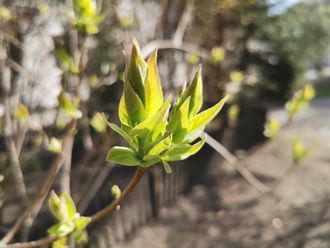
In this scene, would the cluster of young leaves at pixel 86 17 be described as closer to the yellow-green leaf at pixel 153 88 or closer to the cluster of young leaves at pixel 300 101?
the yellow-green leaf at pixel 153 88

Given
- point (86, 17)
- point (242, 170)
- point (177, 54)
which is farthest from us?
point (177, 54)

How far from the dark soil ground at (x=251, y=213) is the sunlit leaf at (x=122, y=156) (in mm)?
2444

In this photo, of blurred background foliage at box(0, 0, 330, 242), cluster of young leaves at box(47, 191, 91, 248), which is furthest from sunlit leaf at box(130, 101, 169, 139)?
blurred background foliage at box(0, 0, 330, 242)

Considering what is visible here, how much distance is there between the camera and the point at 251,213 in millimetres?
4105

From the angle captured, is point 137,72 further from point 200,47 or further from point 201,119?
point 200,47

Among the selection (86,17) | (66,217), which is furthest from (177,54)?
(66,217)

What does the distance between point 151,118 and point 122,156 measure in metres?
0.11

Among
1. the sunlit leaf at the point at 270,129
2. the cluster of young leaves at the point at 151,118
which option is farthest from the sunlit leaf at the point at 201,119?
the sunlit leaf at the point at 270,129

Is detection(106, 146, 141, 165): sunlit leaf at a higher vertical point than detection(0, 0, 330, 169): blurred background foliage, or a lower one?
higher

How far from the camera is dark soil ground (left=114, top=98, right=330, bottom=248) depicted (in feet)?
11.7

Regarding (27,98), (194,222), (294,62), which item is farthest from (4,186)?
→ (294,62)

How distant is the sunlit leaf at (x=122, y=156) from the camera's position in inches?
21.9

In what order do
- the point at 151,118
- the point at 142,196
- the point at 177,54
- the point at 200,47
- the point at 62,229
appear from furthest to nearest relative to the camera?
the point at 200,47, the point at 177,54, the point at 142,196, the point at 62,229, the point at 151,118

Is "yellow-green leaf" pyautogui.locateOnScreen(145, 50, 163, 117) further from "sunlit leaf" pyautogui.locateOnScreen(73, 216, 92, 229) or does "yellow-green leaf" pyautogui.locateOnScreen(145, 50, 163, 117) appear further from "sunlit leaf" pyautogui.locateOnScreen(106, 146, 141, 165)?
"sunlit leaf" pyautogui.locateOnScreen(73, 216, 92, 229)
